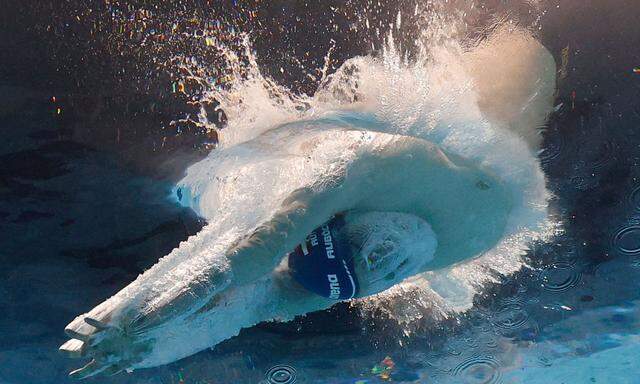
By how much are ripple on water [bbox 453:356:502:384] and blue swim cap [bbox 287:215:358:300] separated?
6.43 meters

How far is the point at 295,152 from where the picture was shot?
164 inches

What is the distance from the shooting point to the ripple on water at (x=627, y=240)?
227 inches

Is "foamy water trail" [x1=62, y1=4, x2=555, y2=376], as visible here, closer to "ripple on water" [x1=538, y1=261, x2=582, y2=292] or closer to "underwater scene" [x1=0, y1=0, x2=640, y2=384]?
"underwater scene" [x1=0, y1=0, x2=640, y2=384]

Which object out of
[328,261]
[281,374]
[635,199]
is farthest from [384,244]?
[281,374]

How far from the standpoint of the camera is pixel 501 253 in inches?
197

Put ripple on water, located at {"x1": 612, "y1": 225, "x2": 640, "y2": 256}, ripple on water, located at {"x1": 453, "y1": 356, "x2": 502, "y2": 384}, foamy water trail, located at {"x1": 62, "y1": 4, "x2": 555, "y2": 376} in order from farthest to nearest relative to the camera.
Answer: ripple on water, located at {"x1": 453, "y1": 356, "x2": 502, "y2": 384} → ripple on water, located at {"x1": 612, "y1": 225, "x2": 640, "y2": 256} → foamy water trail, located at {"x1": 62, "y1": 4, "x2": 555, "y2": 376}

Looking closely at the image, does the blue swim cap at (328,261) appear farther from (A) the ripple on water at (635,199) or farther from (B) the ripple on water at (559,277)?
(B) the ripple on water at (559,277)

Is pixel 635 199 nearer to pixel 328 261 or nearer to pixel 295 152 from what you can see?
pixel 295 152

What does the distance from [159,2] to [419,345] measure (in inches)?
274

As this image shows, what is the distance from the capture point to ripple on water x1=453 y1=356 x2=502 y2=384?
8744 millimetres

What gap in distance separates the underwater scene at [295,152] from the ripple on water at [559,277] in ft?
1.29

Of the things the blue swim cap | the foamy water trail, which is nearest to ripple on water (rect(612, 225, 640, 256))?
the foamy water trail

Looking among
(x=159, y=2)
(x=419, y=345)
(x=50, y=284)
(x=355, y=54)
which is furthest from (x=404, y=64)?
(x=419, y=345)

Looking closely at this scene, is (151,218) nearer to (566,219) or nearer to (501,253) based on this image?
(501,253)
